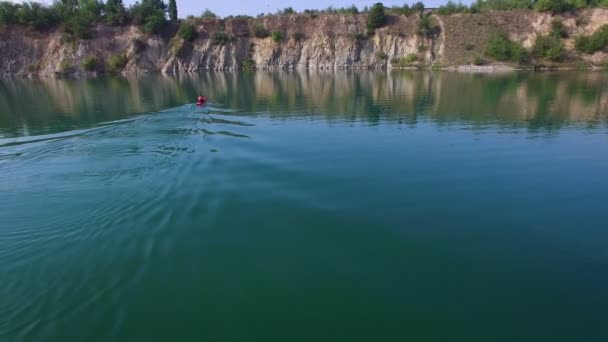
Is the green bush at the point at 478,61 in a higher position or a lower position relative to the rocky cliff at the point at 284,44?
lower

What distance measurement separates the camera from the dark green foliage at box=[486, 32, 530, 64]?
215 ft

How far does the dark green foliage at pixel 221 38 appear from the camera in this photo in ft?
276

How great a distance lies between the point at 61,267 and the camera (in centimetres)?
744

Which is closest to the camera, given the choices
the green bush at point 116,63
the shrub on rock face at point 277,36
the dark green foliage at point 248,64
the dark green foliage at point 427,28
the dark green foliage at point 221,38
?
the dark green foliage at point 427,28

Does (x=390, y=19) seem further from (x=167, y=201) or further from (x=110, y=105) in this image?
(x=167, y=201)

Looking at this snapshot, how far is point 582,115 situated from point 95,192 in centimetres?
2656

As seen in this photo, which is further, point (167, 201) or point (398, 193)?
point (398, 193)

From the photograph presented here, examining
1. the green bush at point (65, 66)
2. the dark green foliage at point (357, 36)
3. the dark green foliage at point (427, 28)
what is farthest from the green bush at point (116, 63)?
the dark green foliage at point (427, 28)

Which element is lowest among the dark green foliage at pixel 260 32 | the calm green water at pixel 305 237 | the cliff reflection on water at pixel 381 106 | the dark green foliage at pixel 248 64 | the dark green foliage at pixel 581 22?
the calm green water at pixel 305 237

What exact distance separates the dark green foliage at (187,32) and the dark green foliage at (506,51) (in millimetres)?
59230

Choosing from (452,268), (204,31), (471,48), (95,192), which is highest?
(204,31)

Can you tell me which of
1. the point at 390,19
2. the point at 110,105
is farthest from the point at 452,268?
the point at 390,19

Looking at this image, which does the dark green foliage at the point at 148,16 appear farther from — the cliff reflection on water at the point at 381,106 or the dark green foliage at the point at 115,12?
the cliff reflection on water at the point at 381,106

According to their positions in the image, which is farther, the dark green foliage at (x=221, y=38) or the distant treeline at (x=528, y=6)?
the dark green foliage at (x=221, y=38)
